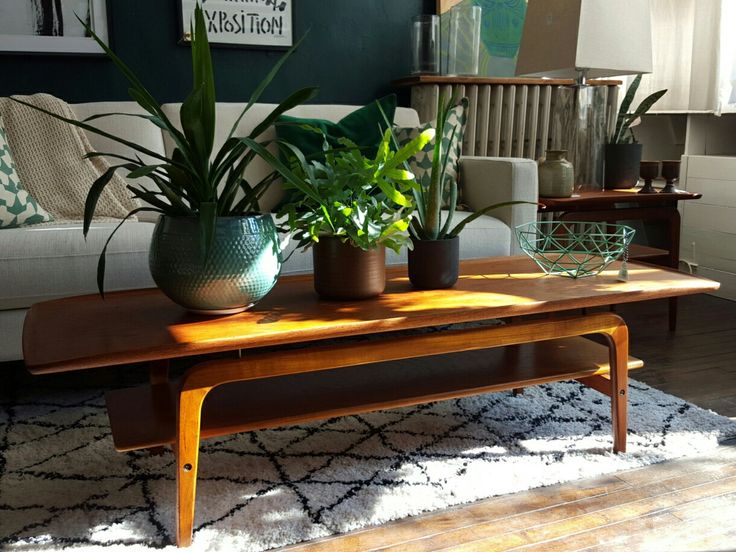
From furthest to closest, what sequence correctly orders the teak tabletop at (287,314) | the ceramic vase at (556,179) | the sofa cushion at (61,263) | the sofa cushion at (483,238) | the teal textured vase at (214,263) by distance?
the ceramic vase at (556,179)
the sofa cushion at (483,238)
the sofa cushion at (61,263)
the teal textured vase at (214,263)
the teak tabletop at (287,314)

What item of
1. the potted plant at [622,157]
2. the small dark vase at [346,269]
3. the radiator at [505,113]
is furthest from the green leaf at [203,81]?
the potted plant at [622,157]

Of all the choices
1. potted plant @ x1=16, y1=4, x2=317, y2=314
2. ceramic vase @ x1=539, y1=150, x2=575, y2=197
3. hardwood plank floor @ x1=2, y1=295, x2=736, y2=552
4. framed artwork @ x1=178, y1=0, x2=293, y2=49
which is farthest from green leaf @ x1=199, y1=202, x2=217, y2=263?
framed artwork @ x1=178, y1=0, x2=293, y2=49

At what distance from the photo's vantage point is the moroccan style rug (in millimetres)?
1438

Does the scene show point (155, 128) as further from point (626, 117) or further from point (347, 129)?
point (626, 117)

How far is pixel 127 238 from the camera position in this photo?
7.03ft

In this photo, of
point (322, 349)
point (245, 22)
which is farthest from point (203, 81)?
point (245, 22)

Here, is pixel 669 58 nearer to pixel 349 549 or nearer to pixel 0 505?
pixel 349 549

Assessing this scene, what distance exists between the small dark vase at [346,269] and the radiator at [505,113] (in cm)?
190

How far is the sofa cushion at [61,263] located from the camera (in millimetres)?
2025

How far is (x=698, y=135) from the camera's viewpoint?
141 inches

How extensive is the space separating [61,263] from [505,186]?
1.43 m

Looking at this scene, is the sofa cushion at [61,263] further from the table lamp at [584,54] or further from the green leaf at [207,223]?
the table lamp at [584,54]

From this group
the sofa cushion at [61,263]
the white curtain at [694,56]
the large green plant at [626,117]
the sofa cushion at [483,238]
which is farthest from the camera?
the white curtain at [694,56]

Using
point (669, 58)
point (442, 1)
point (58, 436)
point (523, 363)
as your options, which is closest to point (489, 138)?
point (442, 1)
